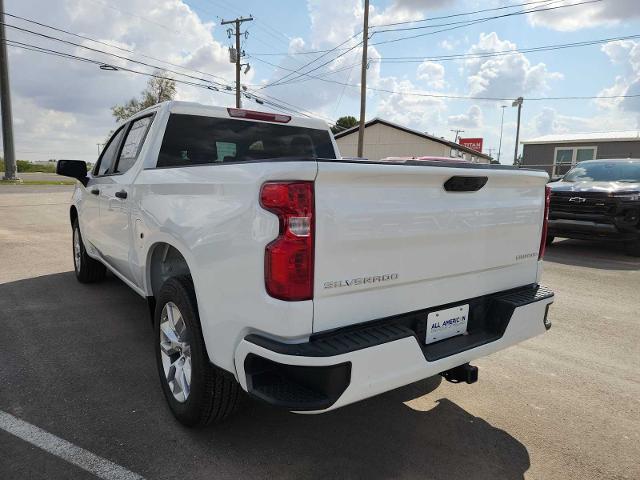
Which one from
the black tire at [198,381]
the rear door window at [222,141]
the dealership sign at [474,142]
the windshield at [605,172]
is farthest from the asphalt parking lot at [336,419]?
the dealership sign at [474,142]

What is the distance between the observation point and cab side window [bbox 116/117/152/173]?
3857mm

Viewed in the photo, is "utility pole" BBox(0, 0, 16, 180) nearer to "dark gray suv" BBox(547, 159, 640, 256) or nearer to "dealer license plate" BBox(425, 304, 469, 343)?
"dark gray suv" BBox(547, 159, 640, 256)

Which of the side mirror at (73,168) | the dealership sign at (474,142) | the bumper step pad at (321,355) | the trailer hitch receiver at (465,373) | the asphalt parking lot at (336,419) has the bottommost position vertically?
the asphalt parking lot at (336,419)

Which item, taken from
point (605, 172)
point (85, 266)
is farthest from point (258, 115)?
point (605, 172)

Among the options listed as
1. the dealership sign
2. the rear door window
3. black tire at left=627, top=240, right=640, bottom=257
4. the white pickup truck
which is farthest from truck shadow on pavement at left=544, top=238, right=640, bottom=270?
the dealership sign

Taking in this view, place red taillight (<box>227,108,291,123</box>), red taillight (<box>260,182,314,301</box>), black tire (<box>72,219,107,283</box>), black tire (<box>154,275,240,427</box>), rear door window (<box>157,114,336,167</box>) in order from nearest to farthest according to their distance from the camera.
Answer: red taillight (<box>260,182,314,301</box>) → black tire (<box>154,275,240,427</box>) → rear door window (<box>157,114,336,167</box>) → red taillight (<box>227,108,291,123</box>) → black tire (<box>72,219,107,283</box>)

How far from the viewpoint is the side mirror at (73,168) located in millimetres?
4930

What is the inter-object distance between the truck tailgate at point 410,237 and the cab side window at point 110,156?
325 cm

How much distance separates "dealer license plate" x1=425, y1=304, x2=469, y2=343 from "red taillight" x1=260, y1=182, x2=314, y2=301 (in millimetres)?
817

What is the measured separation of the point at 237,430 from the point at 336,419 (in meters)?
0.60

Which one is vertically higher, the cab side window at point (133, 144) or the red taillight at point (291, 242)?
the cab side window at point (133, 144)

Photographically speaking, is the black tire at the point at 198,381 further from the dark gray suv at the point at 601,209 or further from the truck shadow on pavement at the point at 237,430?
the dark gray suv at the point at 601,209

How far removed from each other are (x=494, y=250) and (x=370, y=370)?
1157 millimetres

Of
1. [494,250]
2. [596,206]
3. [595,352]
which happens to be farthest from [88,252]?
[596,206]
